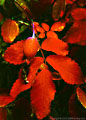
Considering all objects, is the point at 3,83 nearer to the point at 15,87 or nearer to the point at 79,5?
the point at 15,87

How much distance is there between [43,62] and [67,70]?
55mm

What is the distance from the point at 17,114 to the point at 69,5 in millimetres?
293

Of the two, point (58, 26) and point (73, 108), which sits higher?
point (58, 26)

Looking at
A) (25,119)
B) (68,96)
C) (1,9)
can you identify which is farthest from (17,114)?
(1,9)

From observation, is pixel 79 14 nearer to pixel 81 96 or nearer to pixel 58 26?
pixel 58 26

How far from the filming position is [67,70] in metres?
0.31

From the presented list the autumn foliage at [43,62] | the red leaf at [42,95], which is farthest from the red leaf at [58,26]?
the red leaf at [42,95]

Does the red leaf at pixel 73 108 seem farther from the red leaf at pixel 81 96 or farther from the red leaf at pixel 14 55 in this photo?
the red leaf at pixel 14 55

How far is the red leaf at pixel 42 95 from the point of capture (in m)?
0.30

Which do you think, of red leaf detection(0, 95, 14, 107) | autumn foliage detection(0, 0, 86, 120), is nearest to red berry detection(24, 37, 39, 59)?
autumn foliage detection(0, 0, 86, 120)

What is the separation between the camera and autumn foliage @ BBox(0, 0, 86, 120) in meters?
0.31

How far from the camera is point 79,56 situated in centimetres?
38

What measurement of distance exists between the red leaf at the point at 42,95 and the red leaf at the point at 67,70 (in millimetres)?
28

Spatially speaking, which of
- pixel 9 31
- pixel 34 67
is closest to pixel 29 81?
pixel 34 67
